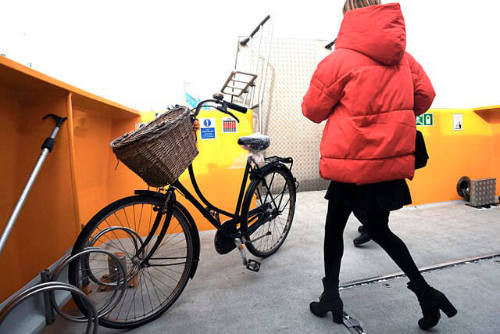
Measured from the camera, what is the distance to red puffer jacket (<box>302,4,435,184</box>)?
3.10 ft

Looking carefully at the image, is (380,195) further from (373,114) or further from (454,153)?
(454,153)

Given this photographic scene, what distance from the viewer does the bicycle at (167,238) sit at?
1148 millimetres

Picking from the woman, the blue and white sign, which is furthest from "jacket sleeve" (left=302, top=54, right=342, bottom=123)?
the blue and white sign

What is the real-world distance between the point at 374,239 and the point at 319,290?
53 cm

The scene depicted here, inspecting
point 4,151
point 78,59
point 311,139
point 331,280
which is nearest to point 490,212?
point 311,139

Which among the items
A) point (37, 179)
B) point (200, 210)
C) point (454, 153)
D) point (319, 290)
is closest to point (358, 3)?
point (200, 210)

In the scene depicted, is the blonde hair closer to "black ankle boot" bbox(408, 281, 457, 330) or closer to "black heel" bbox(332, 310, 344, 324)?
"black ankle boot" bbox(408, 281, 457, 330)

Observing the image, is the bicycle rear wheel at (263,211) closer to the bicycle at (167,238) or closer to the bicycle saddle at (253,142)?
the bicycle at (167,238)

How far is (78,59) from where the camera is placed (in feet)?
9.42

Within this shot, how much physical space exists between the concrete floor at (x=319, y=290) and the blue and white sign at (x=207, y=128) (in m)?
0.93

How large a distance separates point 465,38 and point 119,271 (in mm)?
5485

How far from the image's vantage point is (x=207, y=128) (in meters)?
2.34

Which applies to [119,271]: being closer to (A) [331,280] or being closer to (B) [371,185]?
(A) [331,280]

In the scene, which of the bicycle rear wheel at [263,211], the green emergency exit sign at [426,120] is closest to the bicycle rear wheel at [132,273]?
the bicycle rear wheel at [263,211]
